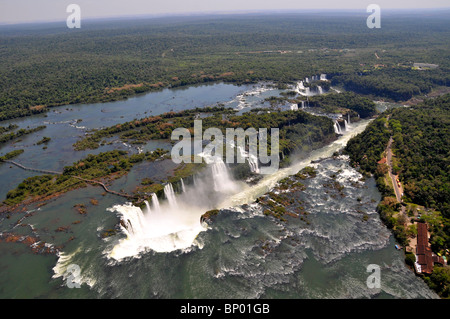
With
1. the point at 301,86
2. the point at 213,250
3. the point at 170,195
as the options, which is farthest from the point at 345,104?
the point at 213,250

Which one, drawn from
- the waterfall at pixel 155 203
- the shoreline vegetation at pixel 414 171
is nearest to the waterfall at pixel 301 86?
the shoreline vegetation at pixel 414 171

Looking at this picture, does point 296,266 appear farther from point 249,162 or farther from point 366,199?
point 249,162

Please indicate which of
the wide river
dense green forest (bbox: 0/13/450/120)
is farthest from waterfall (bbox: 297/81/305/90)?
the wide river

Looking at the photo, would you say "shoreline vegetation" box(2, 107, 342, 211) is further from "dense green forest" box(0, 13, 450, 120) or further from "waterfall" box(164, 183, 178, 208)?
"dense green forest" box(0, 13, 450, 120)

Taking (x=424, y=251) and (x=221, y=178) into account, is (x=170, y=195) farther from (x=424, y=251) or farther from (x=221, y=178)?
(x=424, y=251)

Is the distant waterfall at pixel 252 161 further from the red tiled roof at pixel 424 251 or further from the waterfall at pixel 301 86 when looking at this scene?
the waterfall at pixel 301 86
